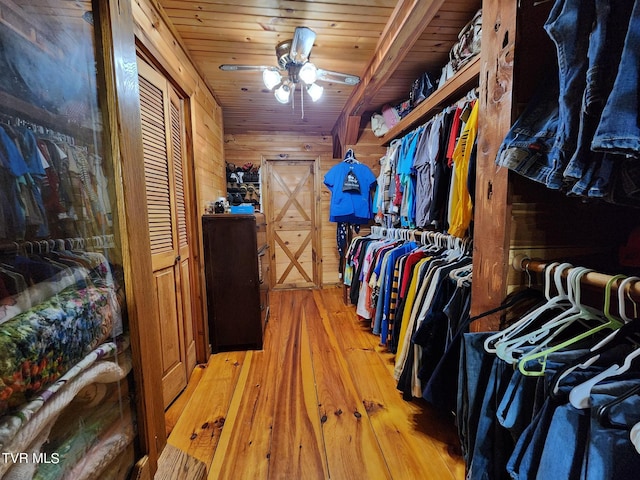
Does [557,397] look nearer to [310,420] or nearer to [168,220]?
[310,420]

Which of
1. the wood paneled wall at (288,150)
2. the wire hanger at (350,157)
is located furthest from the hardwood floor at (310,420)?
the wood paneled wall at (288,150)

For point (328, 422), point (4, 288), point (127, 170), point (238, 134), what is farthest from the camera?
point (238, 134)

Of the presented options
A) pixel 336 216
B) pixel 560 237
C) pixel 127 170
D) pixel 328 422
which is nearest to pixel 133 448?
pixel 127 170

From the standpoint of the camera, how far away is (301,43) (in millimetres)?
1715

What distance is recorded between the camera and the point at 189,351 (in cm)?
196

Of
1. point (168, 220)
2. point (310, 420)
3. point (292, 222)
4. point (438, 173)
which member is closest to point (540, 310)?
point (438, 173)

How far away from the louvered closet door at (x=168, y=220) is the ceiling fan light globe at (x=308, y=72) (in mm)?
904

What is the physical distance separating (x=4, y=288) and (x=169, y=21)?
1.93 m

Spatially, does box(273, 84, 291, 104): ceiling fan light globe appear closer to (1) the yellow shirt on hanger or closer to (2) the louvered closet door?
(2) the louvered closet door

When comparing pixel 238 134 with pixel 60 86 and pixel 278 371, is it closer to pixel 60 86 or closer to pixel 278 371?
pixel 278 371

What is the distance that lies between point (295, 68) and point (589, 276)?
203 centimetres

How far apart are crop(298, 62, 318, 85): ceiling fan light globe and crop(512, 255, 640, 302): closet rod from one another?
5.44 ft

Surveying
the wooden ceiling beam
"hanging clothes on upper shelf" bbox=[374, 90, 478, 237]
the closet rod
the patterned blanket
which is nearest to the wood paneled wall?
the wooden ceiling beam

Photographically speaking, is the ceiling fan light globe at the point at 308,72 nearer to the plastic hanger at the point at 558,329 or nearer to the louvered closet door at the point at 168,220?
the louvered closet door at the point at 168,220
